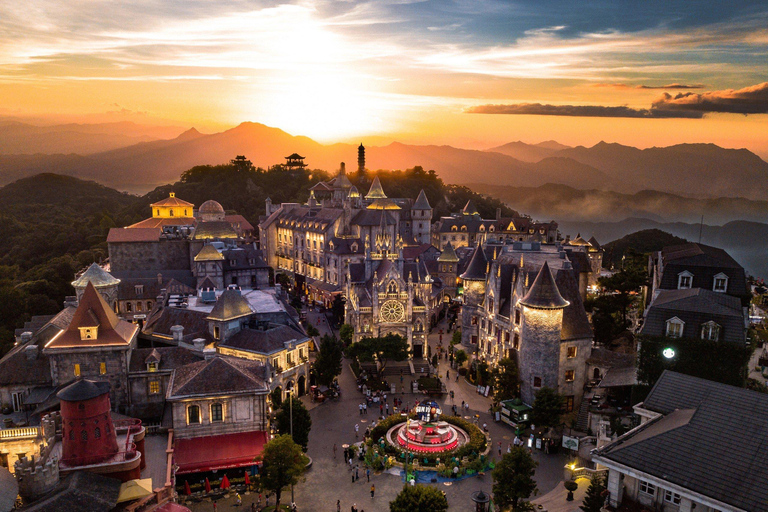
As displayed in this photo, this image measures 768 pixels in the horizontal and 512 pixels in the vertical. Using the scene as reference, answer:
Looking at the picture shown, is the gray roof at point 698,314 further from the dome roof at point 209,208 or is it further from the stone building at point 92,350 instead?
the dome roof at point 209,208

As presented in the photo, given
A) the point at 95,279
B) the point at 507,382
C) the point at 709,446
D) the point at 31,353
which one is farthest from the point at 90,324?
the point at 709,446

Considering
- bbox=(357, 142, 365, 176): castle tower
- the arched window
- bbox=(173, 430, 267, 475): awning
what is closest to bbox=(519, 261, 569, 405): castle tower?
bbox=(173, 430, 267, 475): awning

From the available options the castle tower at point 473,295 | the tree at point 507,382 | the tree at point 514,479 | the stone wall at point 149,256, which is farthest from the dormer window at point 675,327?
the stone wall at point 149,256

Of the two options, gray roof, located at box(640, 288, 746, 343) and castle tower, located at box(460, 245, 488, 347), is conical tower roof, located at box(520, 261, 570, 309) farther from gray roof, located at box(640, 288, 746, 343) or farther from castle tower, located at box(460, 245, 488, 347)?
castle tower, located at box(460, 245, 488, 347)

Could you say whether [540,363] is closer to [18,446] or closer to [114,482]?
[114,482]

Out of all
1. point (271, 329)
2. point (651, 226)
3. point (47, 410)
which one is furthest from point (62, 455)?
point (651, 226)

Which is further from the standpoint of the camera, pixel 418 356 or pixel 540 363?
pixel 418 356
